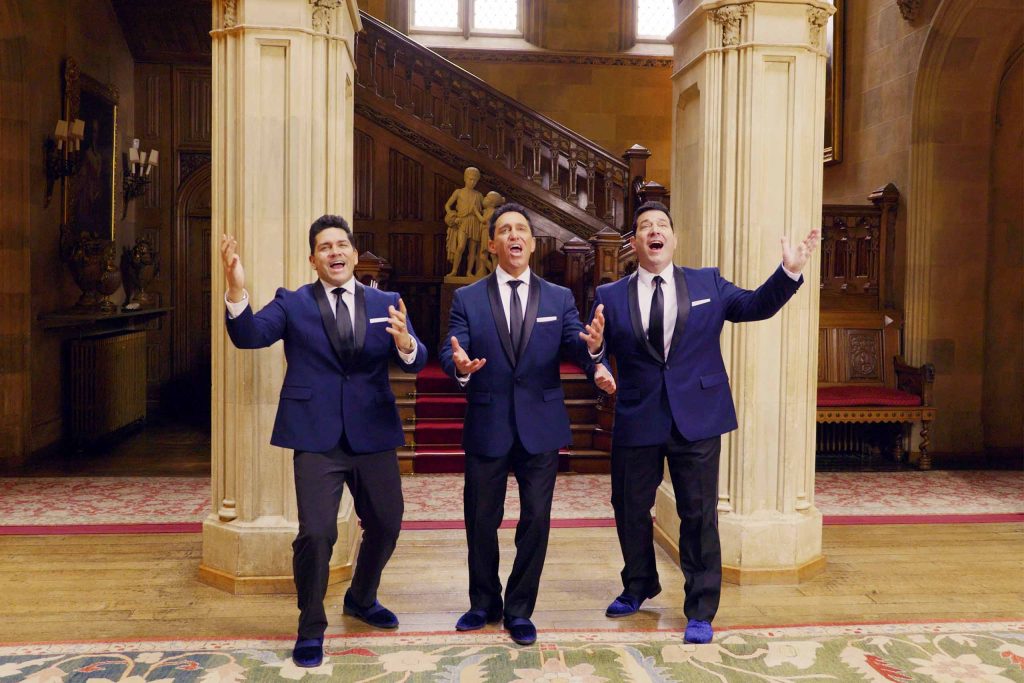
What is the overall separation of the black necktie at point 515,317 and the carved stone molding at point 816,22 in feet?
7.02

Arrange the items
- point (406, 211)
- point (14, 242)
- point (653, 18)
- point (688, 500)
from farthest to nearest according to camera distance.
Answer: point (653, 18), point (406, 211), point (14, 242), point (688, 500)

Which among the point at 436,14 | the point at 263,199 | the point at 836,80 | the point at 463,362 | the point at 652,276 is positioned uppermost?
the point at 436,14

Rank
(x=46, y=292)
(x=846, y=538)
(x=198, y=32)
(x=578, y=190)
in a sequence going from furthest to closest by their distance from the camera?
(x=578, y=190), (x=198, y=32), (x=46, y=292), (x=846, y=538)

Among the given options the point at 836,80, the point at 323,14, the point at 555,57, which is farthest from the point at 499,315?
the point at 555,57

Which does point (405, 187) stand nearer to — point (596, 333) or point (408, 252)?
point (408, 252)

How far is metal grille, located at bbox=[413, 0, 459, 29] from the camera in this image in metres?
13.0

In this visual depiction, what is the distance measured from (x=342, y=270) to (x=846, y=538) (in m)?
3.43

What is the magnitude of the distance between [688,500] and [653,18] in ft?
35.0

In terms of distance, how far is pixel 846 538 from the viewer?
214 inches

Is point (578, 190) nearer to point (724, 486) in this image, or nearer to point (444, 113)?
point (444, 113)

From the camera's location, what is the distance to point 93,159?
8945 millimetres

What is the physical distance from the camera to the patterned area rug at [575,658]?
3447 mm

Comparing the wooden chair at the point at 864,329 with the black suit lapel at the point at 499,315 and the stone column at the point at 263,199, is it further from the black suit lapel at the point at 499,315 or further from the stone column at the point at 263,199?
the stone column at the point at 263,199

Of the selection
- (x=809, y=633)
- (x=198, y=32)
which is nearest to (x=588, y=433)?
(x=809, y=633)
